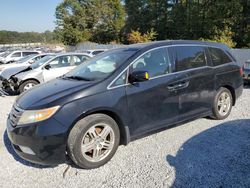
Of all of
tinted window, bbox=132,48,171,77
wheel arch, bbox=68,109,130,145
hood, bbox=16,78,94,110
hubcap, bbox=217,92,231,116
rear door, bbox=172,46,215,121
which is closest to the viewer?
hood, bbox=16,78,94,110

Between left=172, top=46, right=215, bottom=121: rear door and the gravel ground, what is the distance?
0.46 m

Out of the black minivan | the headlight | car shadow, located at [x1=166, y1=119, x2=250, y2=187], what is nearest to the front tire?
the black minivan

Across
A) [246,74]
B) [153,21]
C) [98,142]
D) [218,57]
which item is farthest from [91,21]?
[98,142]

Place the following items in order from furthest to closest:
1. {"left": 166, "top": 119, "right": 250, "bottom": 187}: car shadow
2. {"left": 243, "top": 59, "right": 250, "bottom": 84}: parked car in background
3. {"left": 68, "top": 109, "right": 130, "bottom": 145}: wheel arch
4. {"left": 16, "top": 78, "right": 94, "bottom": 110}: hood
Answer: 1. {"left": 243, "top": 59, "right": 250, "bottom": 84}: parked car in background
2. {"left": 68, "top": 109, "right": 130, "bottom": 145}: wheel arch
3. {"left": 16, "top": 78, "right": 94, "bottom": 110}: hood
4. {"left": 166, "top": 119, "right": 250, "bottom": 187}: car shadow

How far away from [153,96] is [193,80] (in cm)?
96

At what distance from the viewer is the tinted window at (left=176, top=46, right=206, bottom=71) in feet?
14.2

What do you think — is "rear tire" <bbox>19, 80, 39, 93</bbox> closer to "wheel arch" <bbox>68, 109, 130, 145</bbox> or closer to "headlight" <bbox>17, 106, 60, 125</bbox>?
"headlight" <bbox>17, 106, 60, 125</bbox>

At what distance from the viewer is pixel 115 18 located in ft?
152

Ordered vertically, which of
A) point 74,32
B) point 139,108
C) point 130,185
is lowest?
point 130,185

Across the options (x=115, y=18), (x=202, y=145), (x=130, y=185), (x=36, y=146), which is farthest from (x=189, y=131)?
(x=115, y=18)

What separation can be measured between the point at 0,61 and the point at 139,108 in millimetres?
19321

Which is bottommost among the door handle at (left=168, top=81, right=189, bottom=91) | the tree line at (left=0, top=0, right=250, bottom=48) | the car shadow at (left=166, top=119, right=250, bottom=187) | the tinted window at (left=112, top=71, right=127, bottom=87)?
the car shadow at (left=166, top=119, right=250, bottom=187)

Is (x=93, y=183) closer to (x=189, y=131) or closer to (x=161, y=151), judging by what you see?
(x=161, y=151)

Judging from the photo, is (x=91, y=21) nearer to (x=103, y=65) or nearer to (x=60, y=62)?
(x=60, y=62)
